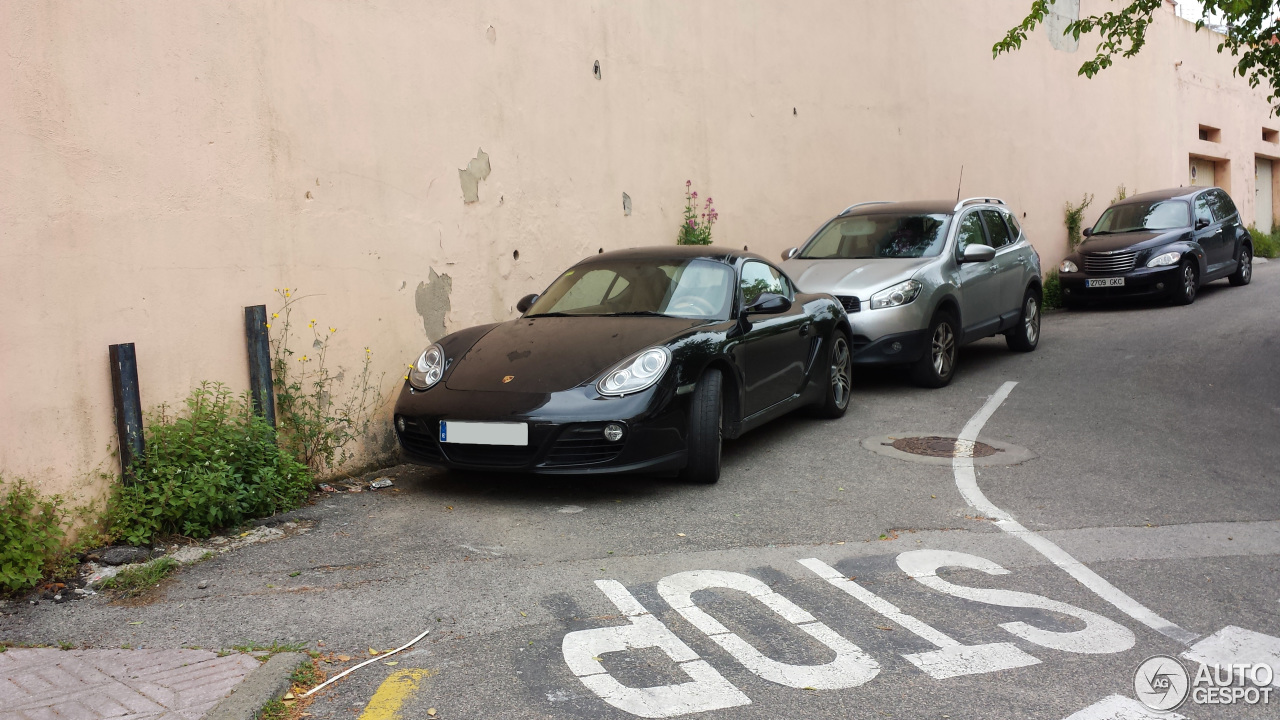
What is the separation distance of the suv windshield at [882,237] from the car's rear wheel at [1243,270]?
10829 millimetres

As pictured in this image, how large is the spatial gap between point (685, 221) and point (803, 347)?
3853 millimetres

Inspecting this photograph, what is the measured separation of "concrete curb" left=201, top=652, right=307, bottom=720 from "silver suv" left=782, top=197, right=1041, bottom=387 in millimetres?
6610

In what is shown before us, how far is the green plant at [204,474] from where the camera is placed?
545 centimetres

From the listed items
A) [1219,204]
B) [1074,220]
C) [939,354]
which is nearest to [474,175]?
[939,354]

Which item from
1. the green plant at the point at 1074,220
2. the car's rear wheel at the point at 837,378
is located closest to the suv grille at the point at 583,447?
the car's rear wheel at the point at 837,378

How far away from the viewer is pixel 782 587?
4.62 m

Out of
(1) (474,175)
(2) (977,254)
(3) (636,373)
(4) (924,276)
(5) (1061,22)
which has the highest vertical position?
(5) (1061,22)

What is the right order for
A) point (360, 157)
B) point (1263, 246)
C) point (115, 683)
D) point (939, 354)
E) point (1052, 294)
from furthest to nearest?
point (1263, 246), point (1052, 294), point (939, 354), point (360, 157), point (115, 683)

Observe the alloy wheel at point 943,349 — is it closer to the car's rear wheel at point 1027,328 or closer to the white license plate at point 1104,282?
the car's rear wheel at point 1027,328

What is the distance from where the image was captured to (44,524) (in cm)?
503

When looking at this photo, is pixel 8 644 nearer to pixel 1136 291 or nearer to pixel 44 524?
pixel 44 524

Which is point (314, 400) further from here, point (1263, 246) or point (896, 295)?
point (1263, 246)

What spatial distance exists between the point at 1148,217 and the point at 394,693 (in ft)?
54.4

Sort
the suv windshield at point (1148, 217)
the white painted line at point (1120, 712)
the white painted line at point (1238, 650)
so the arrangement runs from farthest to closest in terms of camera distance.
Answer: the suv windshield at point (1148, 217) → the white painted line at point (1238, 650) → the white painted line at point (1120, 712)
